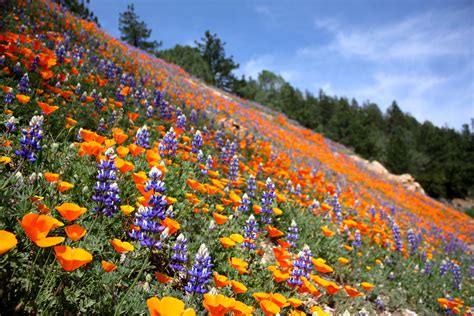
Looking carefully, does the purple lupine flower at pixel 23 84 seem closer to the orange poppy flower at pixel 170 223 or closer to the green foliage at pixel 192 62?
the orange poppy flower at pixel 170 223

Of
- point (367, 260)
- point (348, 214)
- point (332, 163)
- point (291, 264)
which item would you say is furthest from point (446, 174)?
point (291, 264)

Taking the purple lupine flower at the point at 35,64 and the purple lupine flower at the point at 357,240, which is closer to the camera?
the purple lupine flower at the point at 35,64

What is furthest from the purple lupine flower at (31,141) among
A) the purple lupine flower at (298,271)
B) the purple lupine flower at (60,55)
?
the purple lupine flower at (60,55)

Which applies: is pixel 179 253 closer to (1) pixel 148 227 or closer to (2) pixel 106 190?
(1) pixel 148 227

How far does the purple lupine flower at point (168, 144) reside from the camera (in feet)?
15.5

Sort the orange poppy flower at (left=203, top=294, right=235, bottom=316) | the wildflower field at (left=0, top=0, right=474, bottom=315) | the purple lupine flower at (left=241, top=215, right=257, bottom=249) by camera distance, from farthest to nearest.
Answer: the purple lupine flower at (left=241, top=215, right=257, bottom=249), the wildflower field at (left=0, top=0, right=474, bottom=315), the orange poppy flower at (left=203, top=294, right=235, bottom=316)

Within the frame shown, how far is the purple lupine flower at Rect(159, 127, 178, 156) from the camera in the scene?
471 centimetres

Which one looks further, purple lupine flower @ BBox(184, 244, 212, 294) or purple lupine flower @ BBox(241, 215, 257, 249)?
purple lupine flower @ BBox(241, 215, 257, 249)

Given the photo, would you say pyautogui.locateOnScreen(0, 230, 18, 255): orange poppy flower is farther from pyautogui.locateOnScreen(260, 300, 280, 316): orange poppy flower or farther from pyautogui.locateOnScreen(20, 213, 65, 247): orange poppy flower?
pyautogui.locateOnScreen(260, 300, 280, 316): orange poppy flower

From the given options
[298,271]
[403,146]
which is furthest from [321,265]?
[403,146]

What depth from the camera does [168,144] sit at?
4820 millimetres

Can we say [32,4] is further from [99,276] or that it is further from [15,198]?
[99,276]

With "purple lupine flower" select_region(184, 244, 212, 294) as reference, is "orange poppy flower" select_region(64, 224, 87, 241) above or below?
above

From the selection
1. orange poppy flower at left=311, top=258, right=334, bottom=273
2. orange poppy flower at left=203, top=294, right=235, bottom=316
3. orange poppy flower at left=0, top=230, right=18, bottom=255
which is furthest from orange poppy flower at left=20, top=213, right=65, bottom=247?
orange poppy flower at left=311, top=258, right=334, bottom=273
